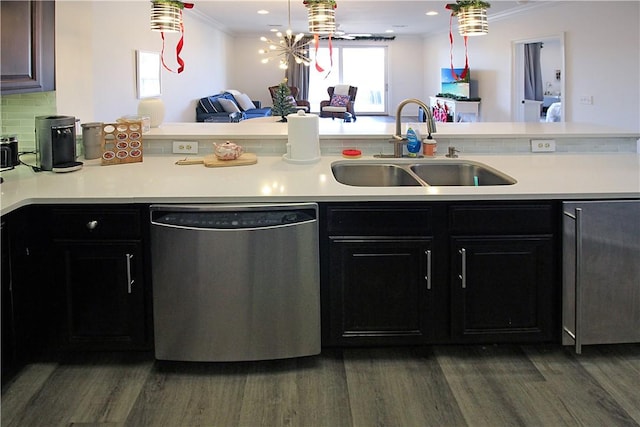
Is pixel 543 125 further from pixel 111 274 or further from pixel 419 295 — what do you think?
pixel 111 274

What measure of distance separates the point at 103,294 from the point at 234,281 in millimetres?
574

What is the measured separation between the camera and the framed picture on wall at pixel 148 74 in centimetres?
722

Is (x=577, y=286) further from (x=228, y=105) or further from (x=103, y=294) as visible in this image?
(x=228, y=105)

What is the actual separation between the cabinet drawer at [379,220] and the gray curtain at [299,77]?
13.0 m

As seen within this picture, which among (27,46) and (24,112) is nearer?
(27,46)

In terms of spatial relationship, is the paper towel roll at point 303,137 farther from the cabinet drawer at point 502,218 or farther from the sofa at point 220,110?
the sofa at point 220,110

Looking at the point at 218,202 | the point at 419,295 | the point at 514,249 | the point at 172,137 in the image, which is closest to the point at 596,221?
the point at 514,249

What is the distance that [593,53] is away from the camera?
7.17m

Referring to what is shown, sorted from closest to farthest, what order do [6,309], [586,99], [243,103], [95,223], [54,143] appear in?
[6,309] < [95,223] < [54,143] < [586,99] < [243,103]

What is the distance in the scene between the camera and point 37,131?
275 centimetres

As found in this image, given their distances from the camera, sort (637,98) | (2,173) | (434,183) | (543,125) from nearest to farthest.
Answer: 1. (2,173)
2. (434,183)
3. (543,125)
4. (637,98)

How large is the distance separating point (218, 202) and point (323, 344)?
2.51ft

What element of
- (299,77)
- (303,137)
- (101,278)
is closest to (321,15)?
(303,137)

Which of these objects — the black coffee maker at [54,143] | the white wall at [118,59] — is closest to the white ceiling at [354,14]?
the white wall at [118,59]
